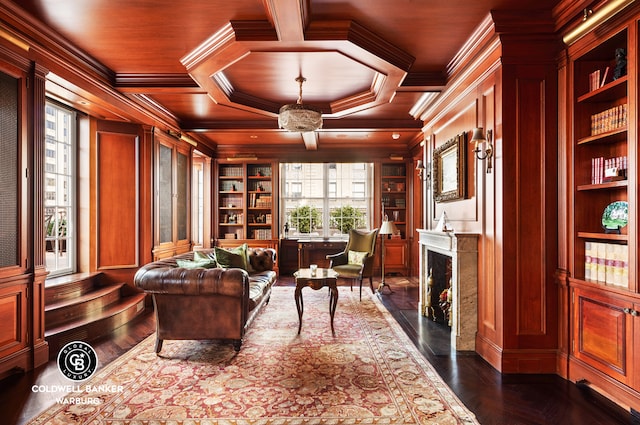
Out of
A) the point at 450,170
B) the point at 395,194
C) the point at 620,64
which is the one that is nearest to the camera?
the point at 620,64

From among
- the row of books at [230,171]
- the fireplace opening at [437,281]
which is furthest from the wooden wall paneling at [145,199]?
the fireplace opening at [437,281]

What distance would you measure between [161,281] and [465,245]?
115 inches

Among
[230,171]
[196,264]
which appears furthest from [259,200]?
[196,264]

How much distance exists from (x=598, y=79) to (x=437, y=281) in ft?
9.15

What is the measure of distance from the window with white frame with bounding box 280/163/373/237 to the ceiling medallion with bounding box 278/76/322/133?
164 inches

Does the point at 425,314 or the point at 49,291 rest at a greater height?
the point at 49,291

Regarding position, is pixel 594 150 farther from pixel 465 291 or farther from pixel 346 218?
pixel 346 218

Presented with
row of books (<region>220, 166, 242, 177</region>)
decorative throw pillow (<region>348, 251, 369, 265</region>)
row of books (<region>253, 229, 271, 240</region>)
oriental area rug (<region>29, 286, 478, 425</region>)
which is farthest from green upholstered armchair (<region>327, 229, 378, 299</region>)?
row of books (<region>220, 166, 242, 177</region>)

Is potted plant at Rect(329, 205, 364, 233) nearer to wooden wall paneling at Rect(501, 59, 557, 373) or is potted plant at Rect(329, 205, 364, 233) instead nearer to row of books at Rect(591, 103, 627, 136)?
wooden wall paneling at Rect(501, 59, 557, 373)

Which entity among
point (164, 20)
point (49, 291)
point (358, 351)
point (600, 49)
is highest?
point (164, 20)

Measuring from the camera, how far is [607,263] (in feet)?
8.36

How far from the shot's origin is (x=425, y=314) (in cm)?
460

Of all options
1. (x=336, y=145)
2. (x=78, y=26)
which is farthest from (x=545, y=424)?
(x=336, y=145)

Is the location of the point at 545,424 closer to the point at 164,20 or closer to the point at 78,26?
the point at 164,20
